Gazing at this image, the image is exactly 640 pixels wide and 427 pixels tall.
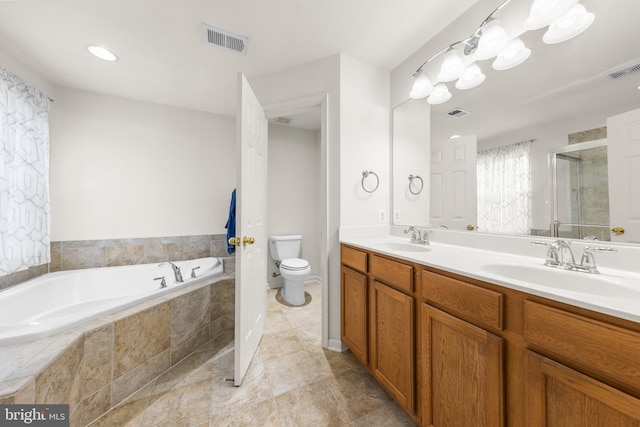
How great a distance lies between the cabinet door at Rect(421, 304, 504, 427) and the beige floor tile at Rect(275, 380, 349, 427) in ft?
1.53

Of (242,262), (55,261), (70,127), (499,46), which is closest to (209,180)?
(70,127)

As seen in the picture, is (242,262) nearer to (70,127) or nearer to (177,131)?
(177,131)

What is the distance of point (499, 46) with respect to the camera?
114cm

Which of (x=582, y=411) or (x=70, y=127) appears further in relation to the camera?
(x=70, y=127)

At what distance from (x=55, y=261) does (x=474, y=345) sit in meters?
3.32

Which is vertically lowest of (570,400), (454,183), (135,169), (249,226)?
(570,400)

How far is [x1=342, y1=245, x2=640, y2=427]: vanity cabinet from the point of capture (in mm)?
519

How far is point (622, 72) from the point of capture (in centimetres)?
87

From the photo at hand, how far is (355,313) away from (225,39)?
2.18 m

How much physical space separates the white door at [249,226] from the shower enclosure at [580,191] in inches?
64.3

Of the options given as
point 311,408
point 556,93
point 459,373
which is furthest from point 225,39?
point 311,408

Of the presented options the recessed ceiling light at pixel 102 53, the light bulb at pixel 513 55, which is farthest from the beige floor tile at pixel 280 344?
the recessed ceiling light at pixel 102 53

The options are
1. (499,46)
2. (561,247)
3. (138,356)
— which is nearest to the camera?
(561,247)

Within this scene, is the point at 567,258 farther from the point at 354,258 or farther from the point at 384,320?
the point at 354,258
